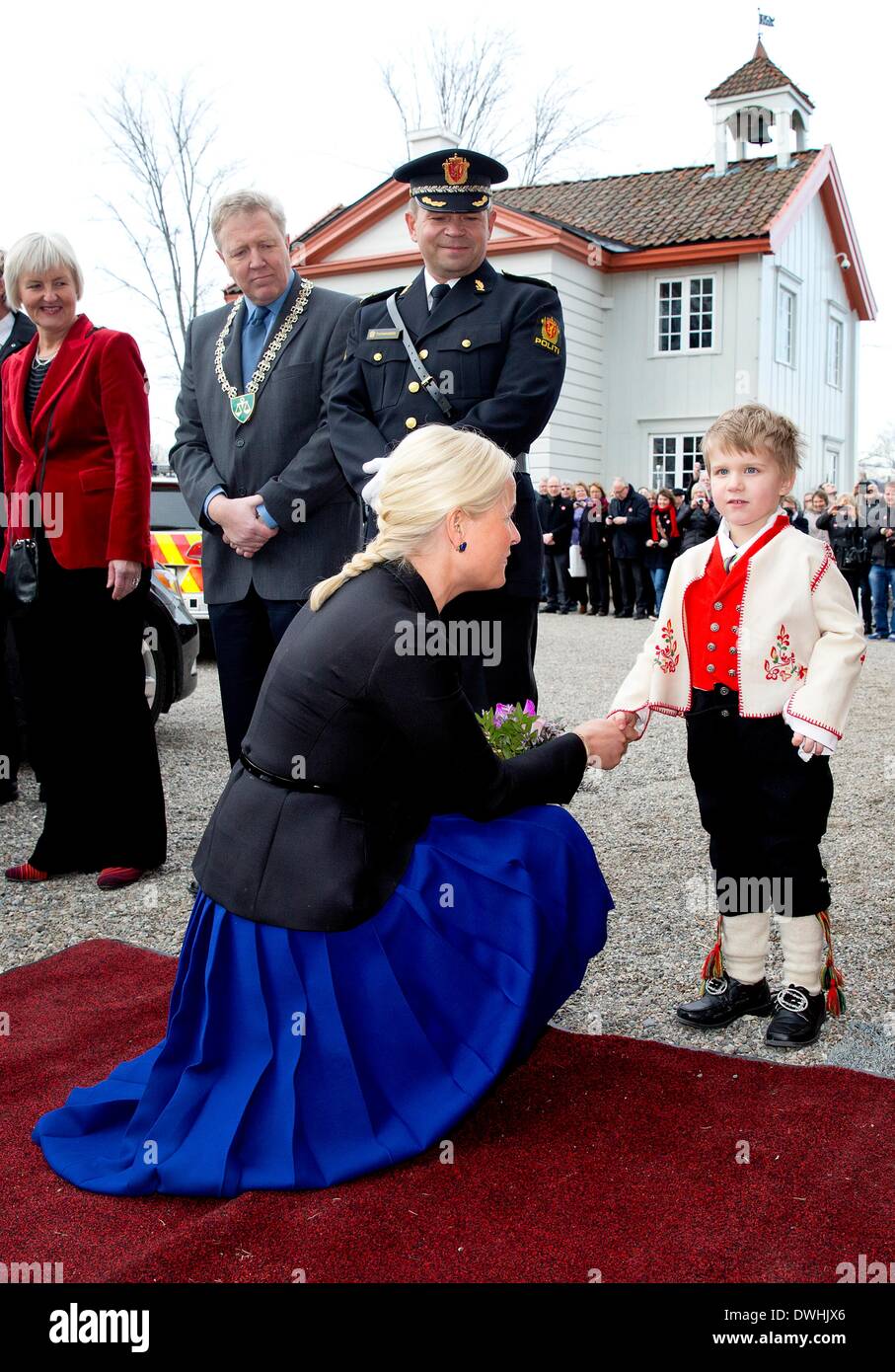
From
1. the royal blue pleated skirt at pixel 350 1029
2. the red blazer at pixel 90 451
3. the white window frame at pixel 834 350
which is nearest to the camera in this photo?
the royal blue pleated skirt at pixel 350 1029

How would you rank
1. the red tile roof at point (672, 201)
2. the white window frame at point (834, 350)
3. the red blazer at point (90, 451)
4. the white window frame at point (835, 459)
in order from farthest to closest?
the white window frame at point (835, 459) < the white window frame at point (834, 350) < the red tile roof at point (672, 201) < the red blazer at point (90, 451)

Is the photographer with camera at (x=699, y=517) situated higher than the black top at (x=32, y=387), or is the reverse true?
the photographer with camera at (x=699, y=517)

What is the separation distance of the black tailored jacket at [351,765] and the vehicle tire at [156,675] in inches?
193

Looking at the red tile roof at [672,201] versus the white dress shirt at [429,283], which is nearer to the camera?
the white dress shirt at [429,283]

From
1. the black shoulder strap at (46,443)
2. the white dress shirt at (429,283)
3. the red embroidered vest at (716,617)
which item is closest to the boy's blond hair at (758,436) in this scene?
the red embroidered vest at (716,617)

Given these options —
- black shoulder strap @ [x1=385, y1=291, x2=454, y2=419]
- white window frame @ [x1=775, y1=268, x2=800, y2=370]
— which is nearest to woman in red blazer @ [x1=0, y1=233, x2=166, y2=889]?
black shoulder strap @ [x1=385, y1=291, x2=454, y2=419]

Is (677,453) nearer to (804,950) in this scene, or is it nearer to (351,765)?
(804,950)

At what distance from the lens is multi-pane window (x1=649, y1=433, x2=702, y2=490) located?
22.2 m

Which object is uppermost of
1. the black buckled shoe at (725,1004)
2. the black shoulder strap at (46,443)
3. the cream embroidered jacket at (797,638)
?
the black shoulder strap at (46,443)

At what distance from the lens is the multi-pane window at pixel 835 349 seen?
25562 millimetres

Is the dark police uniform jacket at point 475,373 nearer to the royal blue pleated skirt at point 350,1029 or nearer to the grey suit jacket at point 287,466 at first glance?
the grey suit jacket at point 287,466

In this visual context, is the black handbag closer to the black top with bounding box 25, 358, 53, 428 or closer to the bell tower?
the black top with bounding box 25, 358, 53, 428

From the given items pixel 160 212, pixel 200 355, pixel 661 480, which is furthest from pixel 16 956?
pixel 160 212
